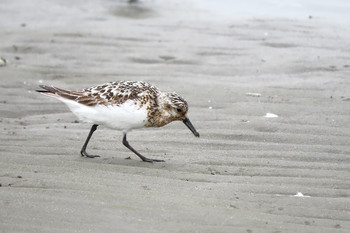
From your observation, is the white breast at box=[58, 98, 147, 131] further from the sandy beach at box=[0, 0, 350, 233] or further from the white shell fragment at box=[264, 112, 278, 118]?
the white shell fragment at box=[264, 112, 278, 118]

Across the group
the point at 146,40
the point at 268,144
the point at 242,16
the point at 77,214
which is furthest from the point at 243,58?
the point at 77,214

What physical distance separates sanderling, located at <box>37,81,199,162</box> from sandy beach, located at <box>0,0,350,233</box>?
370 millimetres

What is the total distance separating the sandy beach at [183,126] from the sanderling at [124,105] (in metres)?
0.37

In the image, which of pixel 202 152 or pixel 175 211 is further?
pixel 202 152

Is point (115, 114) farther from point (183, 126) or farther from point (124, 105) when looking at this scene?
point (183, 126)

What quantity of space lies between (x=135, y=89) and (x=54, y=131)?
1296 mm

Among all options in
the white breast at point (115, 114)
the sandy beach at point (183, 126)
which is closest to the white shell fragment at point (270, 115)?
the sandy beach at point (183, 126)

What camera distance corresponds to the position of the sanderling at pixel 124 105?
6.53 metres

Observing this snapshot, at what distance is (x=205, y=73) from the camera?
32.9ft

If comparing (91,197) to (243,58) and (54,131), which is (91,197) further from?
(243,58)

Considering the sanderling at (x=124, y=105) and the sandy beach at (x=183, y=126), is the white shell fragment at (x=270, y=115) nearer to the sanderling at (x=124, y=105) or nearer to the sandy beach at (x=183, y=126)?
the sandy beach at (x=183, y=126)

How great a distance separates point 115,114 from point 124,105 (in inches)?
5.0

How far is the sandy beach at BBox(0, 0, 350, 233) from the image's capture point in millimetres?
5000

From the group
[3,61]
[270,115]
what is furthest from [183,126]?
[3,61]
